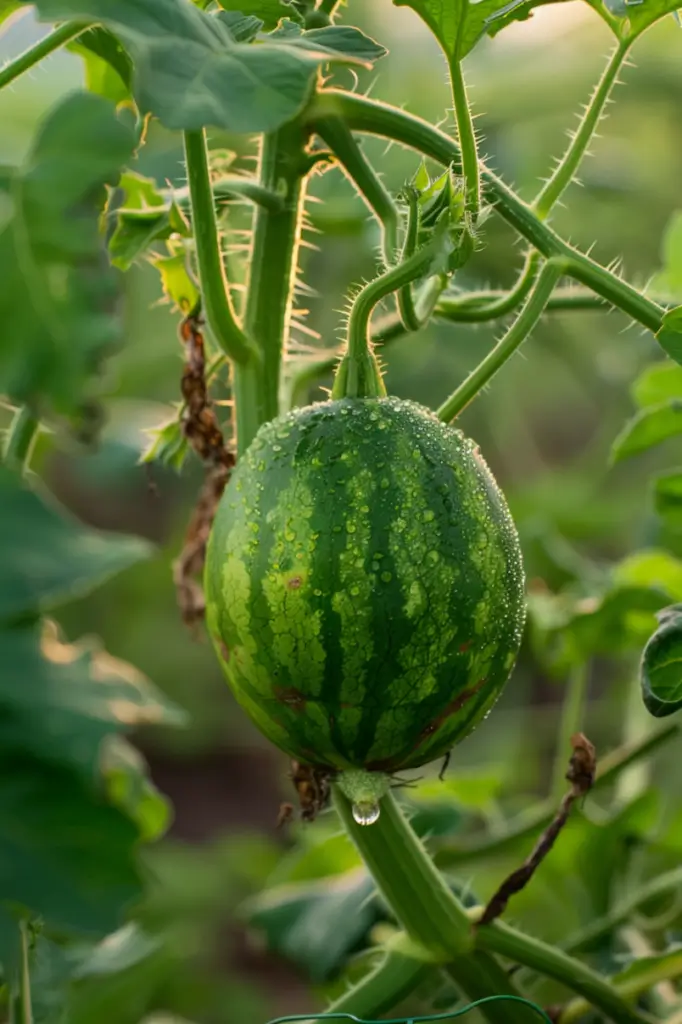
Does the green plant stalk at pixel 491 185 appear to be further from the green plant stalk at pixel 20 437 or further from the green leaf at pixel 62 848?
the green leaf at pixel 62 848

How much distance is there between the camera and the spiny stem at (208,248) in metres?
0.93

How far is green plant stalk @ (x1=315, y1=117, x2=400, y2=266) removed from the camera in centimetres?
100

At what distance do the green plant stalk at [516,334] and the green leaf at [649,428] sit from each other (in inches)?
13.1

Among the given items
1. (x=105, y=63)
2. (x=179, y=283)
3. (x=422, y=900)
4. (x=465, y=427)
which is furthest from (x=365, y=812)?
(x=465, y=427)

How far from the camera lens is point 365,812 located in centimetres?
100

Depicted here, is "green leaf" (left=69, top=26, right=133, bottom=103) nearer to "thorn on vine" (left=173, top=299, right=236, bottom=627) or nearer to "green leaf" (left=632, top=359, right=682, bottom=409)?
"thorn on vine" (left=173, top=299, right=236, bottom=627)

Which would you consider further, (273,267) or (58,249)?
(273,267)

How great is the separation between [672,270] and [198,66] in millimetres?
892

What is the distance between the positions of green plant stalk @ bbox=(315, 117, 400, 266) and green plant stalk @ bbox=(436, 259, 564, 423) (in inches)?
4.5

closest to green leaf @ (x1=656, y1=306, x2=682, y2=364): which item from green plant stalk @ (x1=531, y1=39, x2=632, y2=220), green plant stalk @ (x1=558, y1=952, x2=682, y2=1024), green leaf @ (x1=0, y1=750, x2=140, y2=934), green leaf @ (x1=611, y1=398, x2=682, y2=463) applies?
green plant stalk @ (x1=531, y1=39, x2=632, y2=220)

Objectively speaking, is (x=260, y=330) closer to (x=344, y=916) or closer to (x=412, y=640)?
(x=412, y=640)

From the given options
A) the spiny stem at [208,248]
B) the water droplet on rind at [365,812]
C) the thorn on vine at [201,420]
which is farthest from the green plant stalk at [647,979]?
the spiny stem at [208,248]

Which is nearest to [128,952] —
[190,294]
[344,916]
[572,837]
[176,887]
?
[344,916]

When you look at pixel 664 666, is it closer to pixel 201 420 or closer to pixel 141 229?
pixel 201 420
